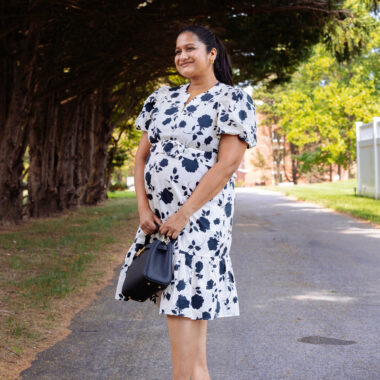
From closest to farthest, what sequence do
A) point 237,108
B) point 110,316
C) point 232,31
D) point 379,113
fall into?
point 237,108 < point 110,316 < point 232,31 < point 379,113

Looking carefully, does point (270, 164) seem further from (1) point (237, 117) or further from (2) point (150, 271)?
(2) point (150, 271)

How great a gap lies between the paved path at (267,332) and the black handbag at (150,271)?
1.22m

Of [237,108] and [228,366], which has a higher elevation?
[237,108]

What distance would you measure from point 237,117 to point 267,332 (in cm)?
252

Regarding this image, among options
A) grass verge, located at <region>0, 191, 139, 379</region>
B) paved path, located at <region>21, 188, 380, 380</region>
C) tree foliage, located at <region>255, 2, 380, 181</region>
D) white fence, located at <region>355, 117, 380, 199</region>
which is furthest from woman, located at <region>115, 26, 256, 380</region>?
tree foliage, located at <region>255, 2, 380, 181</region>

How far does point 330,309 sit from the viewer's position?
18.9ft

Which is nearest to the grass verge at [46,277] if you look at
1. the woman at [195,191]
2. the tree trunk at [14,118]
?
the tree trunk at [14,118]

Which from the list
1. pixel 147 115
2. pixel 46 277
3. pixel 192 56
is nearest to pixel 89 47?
pixel 46 277

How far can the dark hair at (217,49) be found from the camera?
10.6ft

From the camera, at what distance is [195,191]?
2984mm

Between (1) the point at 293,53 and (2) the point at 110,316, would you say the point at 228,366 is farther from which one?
(1) the point at 293,53

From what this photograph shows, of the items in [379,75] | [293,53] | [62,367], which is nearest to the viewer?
[62,367]

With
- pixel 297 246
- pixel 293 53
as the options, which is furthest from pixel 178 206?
pixel 293 53

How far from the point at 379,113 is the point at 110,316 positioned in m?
30.9
